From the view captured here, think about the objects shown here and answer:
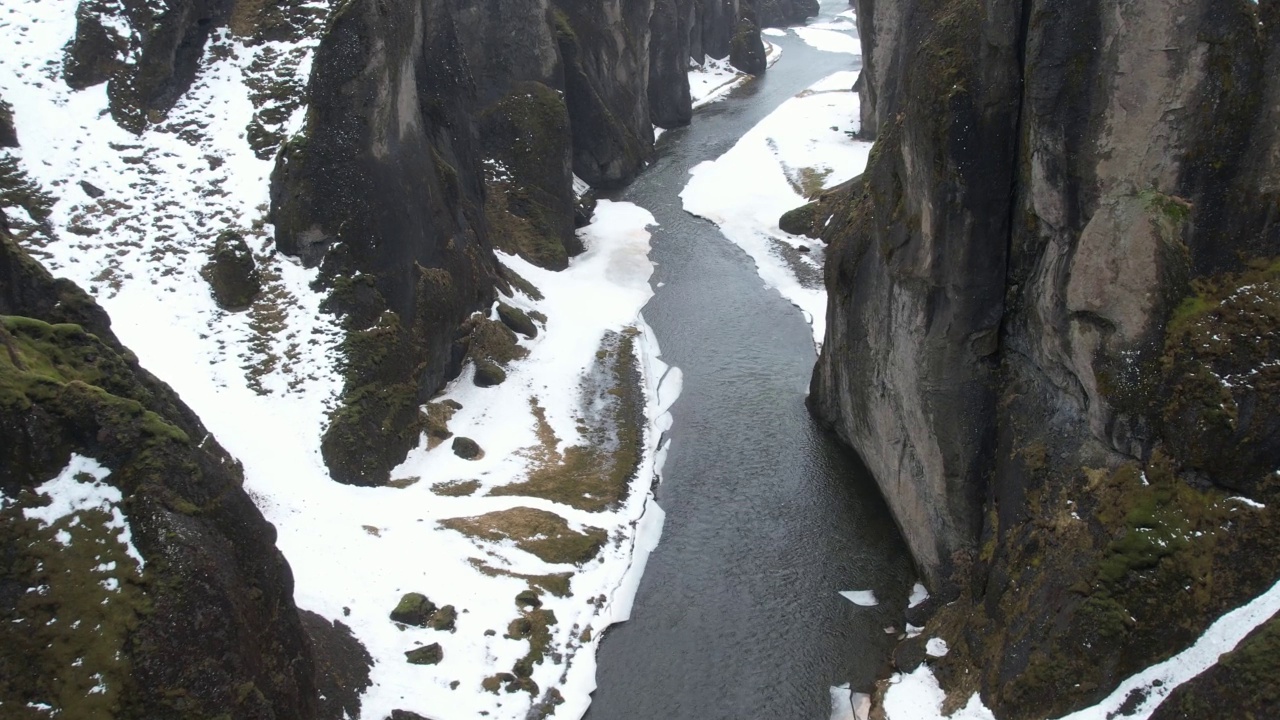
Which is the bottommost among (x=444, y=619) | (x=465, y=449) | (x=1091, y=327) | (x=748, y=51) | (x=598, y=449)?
(x=598, y=449)

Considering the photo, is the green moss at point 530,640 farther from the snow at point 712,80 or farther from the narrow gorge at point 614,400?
the snow at point 712,80

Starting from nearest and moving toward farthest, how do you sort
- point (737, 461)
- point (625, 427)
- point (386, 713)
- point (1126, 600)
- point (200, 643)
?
point (200, 643) → point (1126, 600) → point (386, 713) → point (737, 461) → point (625, 427)

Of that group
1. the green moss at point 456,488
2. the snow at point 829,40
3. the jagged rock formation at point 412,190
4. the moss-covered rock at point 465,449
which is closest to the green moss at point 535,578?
the green moss at point 456,488

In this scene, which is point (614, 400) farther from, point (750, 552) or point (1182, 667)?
point (1182, 667)

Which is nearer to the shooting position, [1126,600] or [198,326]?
[1126,600]

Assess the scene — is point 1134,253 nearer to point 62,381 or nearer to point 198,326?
point 62,381

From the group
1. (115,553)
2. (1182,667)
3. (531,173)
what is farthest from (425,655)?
(531,173)

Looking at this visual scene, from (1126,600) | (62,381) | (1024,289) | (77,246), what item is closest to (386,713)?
(62,381)
